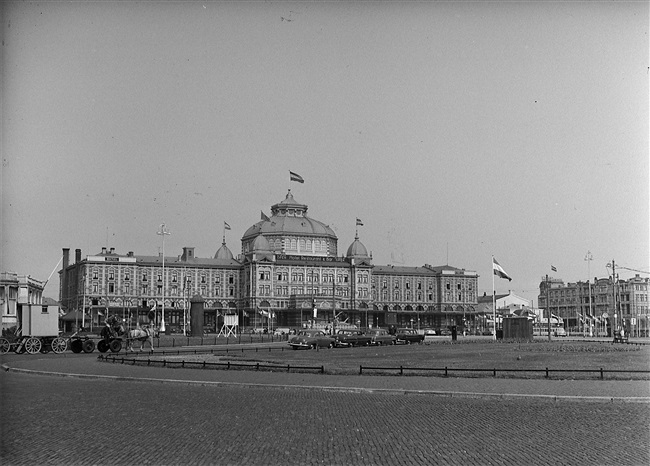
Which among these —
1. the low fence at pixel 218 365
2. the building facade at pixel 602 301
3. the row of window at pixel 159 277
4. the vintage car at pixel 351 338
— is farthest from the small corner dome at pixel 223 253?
the low fence at pixel 218 365

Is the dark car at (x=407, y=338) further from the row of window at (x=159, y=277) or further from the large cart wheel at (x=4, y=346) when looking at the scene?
the row of window at (x=159, y=277)

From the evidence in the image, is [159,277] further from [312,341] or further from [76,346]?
[76,346]

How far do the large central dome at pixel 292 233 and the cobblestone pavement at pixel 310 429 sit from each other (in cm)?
15352

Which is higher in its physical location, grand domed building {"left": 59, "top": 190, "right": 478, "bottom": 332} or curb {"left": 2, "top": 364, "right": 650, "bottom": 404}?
grand domed building {"left": 59, "top": 190, "right": 478, "bottom": 332}

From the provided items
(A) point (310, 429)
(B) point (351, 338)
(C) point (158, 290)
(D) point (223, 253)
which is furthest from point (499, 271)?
(D) point (223, 253)

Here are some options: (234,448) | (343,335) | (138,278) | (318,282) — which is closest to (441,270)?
(318,282)

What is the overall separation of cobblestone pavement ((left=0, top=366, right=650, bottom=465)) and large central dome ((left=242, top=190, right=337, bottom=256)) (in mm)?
153521

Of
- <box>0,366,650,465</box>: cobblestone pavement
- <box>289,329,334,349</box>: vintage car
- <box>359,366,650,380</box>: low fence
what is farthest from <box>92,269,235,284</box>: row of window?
<box>0,366,650,465</box>: cobblestone pavement

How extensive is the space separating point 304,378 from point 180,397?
7185 millimetres

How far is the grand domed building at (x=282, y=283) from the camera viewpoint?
163m

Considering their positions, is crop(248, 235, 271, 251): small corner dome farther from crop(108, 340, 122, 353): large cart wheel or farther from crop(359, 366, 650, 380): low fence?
crop(359, 366, 650, 380): low fence

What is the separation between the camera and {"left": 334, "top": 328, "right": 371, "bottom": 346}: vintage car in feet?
207

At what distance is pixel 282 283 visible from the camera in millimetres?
169125

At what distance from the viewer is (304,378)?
29.3 metres
